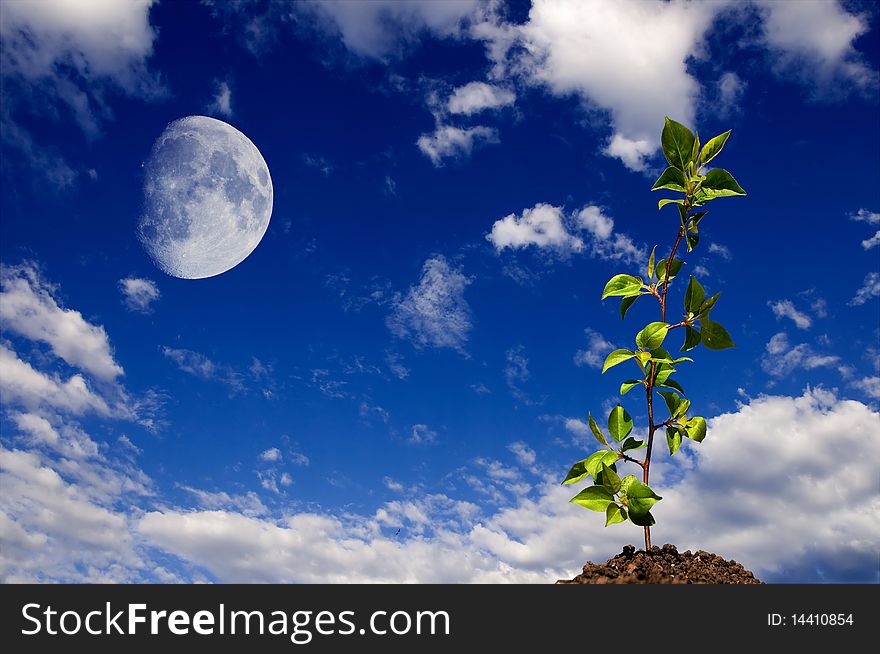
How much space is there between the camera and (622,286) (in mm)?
4125

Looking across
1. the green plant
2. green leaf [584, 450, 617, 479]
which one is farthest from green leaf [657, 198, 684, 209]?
green leaf [584, 450, 617, 479]

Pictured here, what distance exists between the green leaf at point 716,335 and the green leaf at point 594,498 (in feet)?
3.63

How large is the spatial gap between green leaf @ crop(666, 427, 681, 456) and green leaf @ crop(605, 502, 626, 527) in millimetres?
565

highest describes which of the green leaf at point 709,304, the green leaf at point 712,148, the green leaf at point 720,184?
the green leaf at point 712,148

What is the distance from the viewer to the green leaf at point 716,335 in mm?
3887

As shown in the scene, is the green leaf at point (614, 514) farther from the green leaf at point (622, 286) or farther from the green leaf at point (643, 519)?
the green leaf at point (622, 286)

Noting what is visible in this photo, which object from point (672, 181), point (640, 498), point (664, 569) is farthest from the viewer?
point (672, 181)

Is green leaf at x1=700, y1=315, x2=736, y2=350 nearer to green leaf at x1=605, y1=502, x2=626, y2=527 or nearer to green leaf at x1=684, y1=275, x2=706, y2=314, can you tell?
green leaf at x1=684, y1=275, x2=706, y2=314

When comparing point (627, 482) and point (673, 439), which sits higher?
point (673, 439)

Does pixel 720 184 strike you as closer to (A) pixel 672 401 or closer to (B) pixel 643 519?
(A) pixel 672 401

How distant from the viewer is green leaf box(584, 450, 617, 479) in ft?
12.8

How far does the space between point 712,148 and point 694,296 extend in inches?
37.8

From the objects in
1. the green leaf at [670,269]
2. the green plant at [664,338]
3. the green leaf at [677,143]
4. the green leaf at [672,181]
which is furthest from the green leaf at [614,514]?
the green leaf at [677,143]

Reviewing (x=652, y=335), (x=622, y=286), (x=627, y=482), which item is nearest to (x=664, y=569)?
(x=627, y=482)
